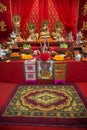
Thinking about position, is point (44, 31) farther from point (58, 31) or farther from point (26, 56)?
point (26, 56)

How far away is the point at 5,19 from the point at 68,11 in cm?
177

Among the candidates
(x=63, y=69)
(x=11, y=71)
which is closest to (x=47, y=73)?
(x=63, y=69)

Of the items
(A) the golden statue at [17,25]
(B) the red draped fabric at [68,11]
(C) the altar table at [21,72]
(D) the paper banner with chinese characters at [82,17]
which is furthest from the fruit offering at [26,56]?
(D) the paper banner with chinese characters at [82,17]

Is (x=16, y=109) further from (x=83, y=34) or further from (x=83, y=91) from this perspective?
(x=83, y=34)

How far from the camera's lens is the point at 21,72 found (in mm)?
3496

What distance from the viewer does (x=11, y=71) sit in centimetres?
349

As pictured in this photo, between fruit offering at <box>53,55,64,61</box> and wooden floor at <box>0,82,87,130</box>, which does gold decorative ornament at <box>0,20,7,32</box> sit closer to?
wooden floor at <box>0,82,87,130</box>

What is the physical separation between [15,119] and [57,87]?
1360mm

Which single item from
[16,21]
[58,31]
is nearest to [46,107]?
[58,31]

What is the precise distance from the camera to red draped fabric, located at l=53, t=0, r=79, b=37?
4.38 metres

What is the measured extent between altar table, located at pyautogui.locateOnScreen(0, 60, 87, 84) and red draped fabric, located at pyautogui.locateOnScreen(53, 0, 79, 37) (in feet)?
4.74

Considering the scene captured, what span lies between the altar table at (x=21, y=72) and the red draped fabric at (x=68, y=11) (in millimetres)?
1446

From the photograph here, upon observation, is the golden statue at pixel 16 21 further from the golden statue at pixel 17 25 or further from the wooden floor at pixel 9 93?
the wooden floor at pixel 9 93

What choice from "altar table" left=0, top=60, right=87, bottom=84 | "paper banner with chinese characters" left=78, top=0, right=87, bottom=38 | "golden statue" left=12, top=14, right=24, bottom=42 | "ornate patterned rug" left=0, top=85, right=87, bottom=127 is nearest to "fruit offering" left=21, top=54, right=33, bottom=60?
"altar table" left=0, top=60, right=87, bottom=84
